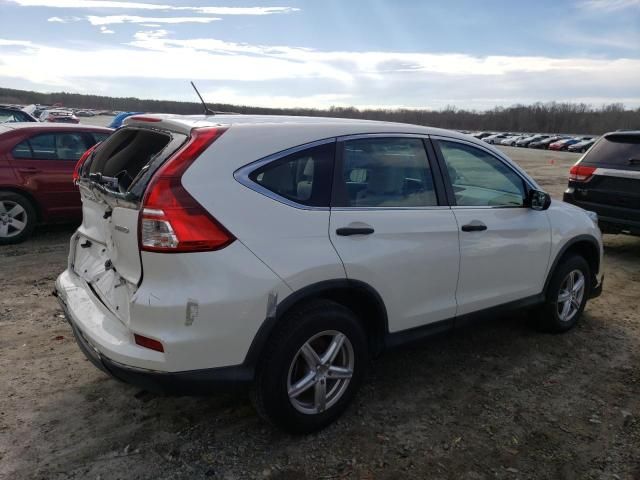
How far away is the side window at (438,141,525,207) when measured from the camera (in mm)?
3604

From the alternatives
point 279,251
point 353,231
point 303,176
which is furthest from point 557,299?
point 279,251

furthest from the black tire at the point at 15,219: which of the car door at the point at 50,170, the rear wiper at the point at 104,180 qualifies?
the rear wiper at the point at 104,180

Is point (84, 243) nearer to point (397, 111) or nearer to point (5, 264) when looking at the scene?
point (5, 264)

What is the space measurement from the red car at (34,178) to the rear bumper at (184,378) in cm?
511

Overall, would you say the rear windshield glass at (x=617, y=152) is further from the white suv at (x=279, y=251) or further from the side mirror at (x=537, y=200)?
the white suv at (x=279, y=251)

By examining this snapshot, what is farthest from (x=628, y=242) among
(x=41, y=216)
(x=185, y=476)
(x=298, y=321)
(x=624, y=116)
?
(x=624, y=116)

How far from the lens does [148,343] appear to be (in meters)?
2.50

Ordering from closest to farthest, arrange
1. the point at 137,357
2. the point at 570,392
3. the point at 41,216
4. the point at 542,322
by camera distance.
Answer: the point at 137,357
the point at 570,392
the point at 542,322
the point at 41,216

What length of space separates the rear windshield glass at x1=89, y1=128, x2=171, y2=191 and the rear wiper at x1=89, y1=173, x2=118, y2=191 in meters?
0.03

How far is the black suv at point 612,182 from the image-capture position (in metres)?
6.75

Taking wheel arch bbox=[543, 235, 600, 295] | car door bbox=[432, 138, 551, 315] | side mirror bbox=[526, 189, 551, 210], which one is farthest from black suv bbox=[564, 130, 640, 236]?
side mirror bbox=[526, 189, 551, 210]

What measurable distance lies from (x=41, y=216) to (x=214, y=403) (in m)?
5.00

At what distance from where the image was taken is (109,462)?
8.89 ft

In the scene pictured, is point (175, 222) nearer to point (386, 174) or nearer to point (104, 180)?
point (104, 180)
